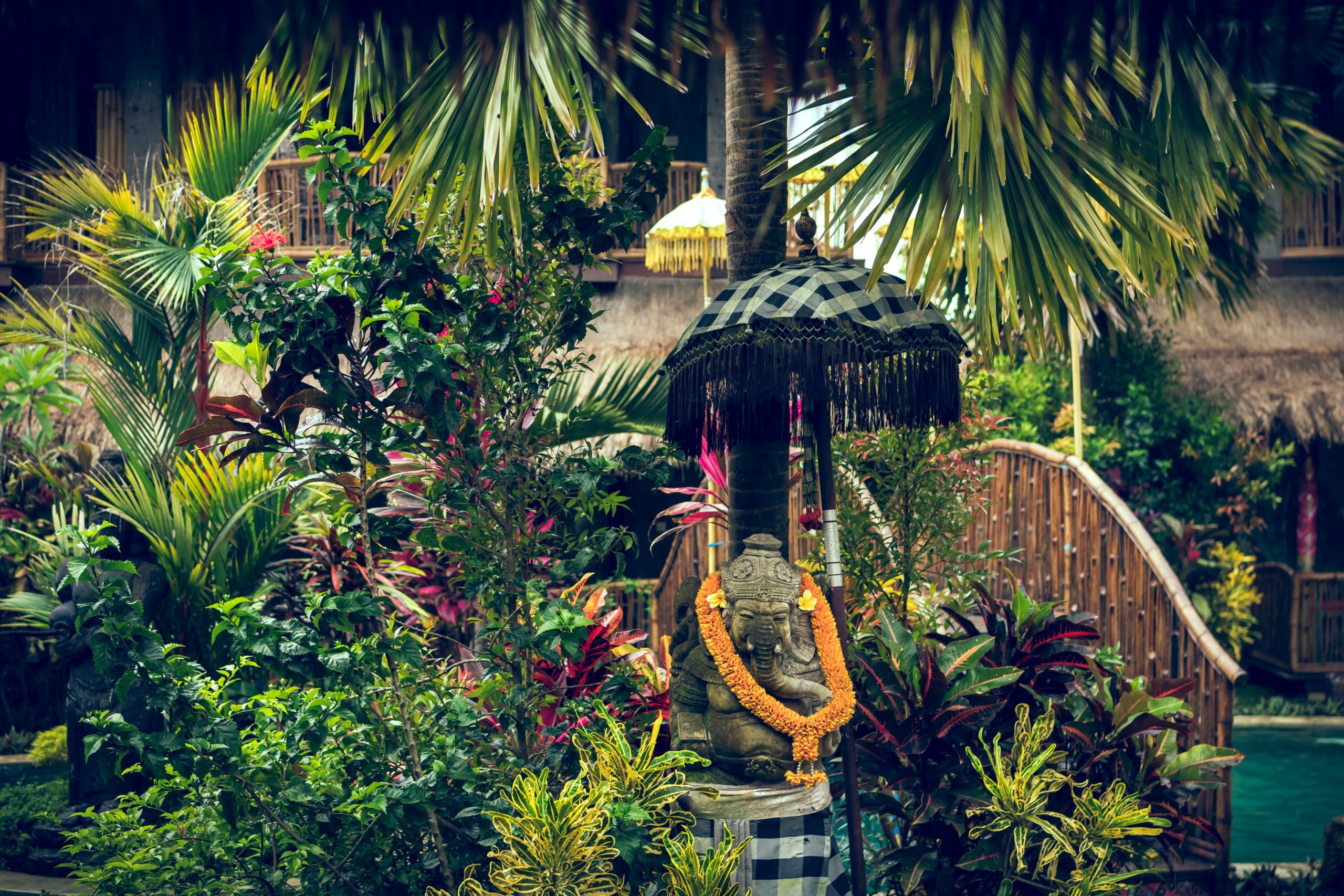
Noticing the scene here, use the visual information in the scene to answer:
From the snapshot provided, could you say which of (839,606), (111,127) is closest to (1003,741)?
(839,606)

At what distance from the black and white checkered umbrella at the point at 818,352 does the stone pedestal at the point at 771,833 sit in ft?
4.17

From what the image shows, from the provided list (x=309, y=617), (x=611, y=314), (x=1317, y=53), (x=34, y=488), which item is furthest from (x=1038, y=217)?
(x=34, y=488)

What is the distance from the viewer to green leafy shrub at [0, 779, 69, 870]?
5598 mm

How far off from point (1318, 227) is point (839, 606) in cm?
1020

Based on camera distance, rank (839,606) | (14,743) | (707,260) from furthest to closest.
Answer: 1. (14,743)
2. (707,260)
3. (839,606)

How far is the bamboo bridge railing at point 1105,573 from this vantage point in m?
5.32

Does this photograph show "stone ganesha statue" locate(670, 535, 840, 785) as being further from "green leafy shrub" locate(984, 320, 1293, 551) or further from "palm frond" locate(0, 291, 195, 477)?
"green leafy shrub" locate(984, 320, 1293, 551)

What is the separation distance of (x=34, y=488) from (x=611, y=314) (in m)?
5.15

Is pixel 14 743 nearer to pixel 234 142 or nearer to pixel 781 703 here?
pixel 234 142

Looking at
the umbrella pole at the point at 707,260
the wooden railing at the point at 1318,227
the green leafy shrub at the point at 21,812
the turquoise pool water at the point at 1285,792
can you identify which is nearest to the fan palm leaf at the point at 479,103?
the umbrella pole at the point at 707,260

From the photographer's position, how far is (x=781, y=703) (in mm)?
3744

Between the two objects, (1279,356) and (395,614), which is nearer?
(395,614)

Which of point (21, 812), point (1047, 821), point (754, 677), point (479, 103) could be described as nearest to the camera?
point (479, 103)

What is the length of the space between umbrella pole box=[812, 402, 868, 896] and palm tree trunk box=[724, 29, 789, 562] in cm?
37
